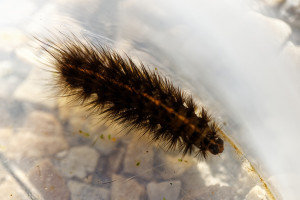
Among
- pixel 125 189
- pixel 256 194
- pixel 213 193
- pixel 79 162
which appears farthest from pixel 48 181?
pixel 256 194

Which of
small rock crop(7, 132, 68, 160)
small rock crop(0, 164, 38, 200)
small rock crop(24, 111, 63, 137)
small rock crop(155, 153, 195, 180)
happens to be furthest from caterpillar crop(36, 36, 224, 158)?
small rock crop(0, 164, 38, 200)

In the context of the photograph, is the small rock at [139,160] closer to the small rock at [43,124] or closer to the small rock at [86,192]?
the small rock at [86,192]

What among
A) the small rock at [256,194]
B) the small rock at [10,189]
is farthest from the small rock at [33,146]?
the small rock at [256,194]

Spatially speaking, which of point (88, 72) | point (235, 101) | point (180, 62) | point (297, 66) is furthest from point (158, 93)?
point (297, 66)

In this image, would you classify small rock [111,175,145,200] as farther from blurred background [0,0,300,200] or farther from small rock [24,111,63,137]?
small rock [24,111,63,137]

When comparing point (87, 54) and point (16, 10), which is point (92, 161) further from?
point (16, 10)
